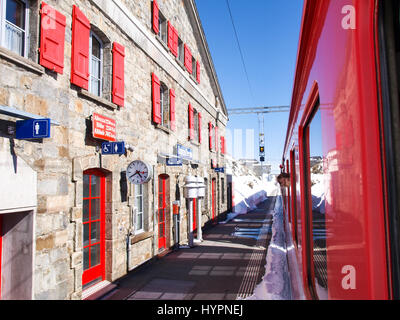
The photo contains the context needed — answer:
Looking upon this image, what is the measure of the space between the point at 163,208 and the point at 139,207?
5.21 feet

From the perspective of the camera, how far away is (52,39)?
4.57 meters

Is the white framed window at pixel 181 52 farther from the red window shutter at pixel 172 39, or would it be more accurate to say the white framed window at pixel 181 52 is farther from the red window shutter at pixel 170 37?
the red window shutter at pixel 170 37

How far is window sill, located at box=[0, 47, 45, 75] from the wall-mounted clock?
8.81 ft

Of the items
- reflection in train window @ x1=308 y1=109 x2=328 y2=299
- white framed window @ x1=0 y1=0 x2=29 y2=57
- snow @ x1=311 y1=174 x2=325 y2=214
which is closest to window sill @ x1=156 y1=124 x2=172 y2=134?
white framed window @ x1=0 y1=0 x2=29 y2=57

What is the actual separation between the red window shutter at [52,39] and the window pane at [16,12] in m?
0.27

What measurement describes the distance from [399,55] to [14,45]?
488 cm

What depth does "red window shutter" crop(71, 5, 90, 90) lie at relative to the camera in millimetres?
5094

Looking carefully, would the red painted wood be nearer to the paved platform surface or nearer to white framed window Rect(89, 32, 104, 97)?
the paved platform surface

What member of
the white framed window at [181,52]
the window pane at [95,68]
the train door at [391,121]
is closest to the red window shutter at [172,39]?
the white framed window at [181,52]

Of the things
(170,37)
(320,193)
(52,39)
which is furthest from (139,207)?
(320,193)

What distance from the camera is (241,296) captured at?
18.0 feet

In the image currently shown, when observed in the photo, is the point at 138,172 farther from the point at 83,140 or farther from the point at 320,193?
the point at 320,193

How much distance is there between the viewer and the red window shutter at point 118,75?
20.7 ft
